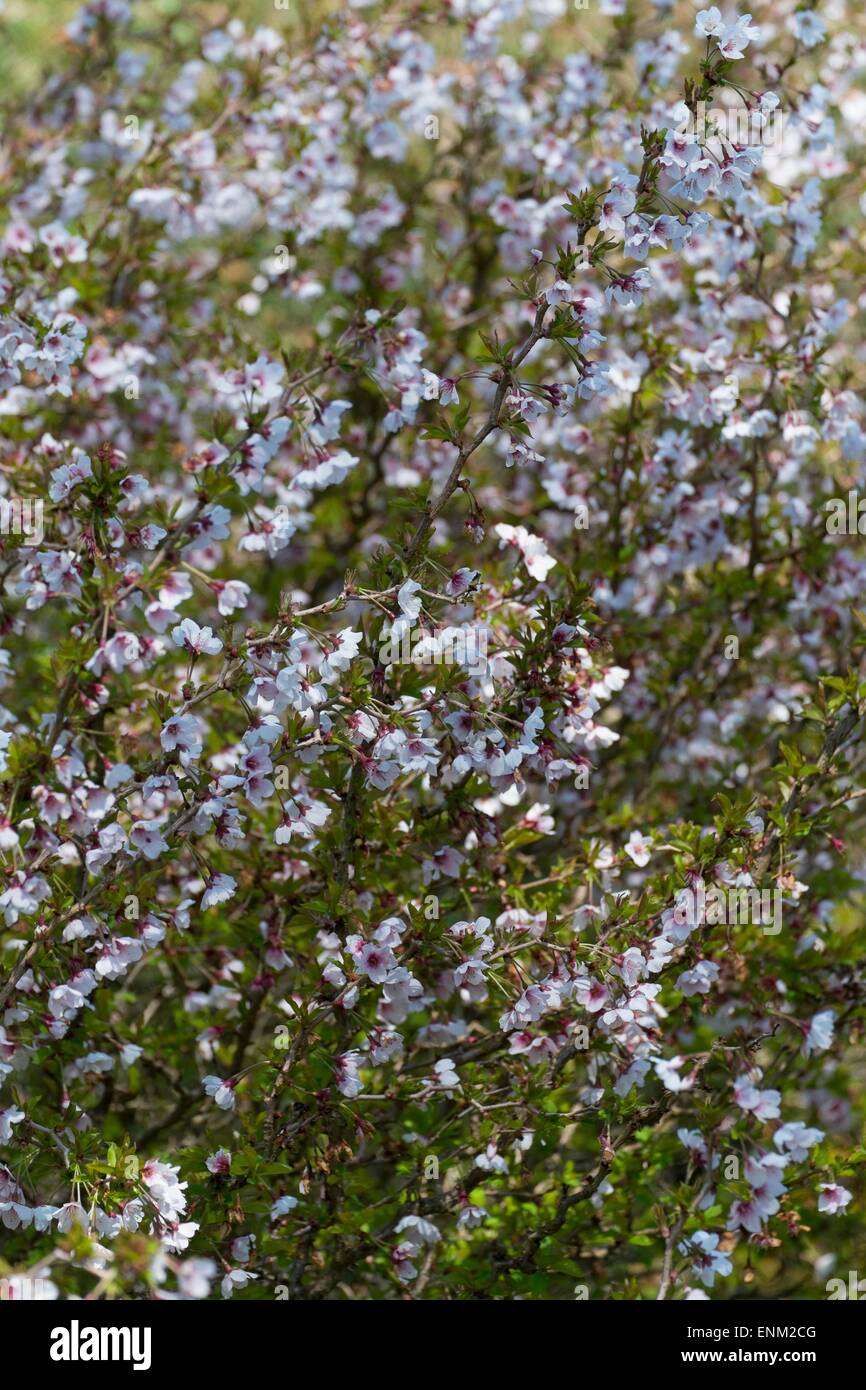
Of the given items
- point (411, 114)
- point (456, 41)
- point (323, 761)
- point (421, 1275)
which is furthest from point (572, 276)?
point (456, 41)

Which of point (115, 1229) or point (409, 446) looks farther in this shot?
point (409, 446)

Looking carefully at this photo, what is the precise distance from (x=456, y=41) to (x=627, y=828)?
18.4 feet

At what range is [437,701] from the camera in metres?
3.40

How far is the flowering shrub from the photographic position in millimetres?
3424

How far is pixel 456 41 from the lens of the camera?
8.40m

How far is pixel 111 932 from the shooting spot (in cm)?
361

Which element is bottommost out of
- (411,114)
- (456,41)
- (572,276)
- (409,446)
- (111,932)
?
(111,932)

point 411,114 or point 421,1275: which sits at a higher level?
point 411,114

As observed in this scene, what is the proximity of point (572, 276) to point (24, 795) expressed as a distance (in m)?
1.82

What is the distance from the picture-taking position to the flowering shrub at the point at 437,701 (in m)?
3.42

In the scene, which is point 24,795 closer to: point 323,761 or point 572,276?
point 323,761
